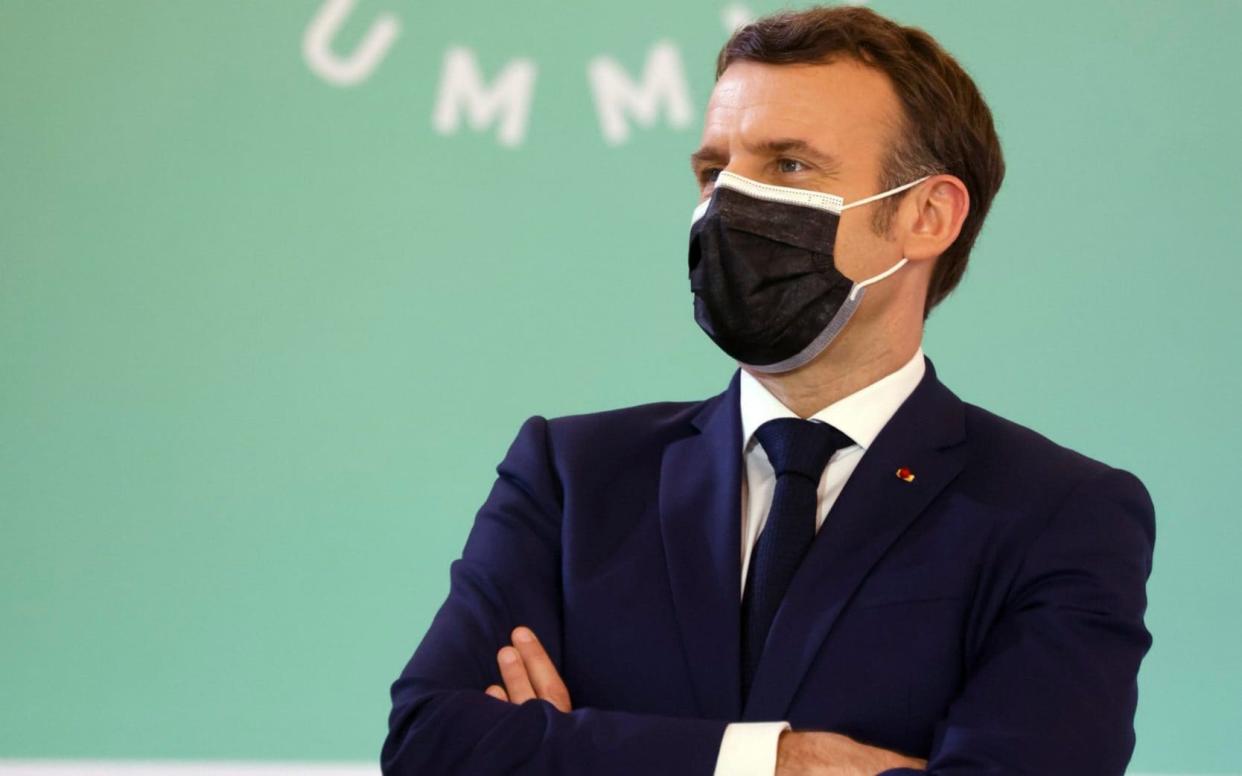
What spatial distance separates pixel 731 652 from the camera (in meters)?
2.25

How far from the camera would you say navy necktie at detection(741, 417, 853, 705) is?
2.29 meters

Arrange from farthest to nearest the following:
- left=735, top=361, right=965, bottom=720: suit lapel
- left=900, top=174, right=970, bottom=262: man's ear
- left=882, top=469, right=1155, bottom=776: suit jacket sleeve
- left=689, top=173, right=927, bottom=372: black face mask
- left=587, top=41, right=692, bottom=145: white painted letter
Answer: left=587, top=41, right=692, bottom=145: white painted letter → left=900, top=174, right=970, bottom=262: man's ear → left=689, top=173, right=927, bottom=372: black face mask → left=735, top=361, right=965, bottom=720: suit lapel → left=882, top=469, right=1155, bottom=776: suit jacket sleeve

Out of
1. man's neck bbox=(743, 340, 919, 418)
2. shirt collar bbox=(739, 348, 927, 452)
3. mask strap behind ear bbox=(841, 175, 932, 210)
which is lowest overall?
shirt collar bbox=(739, 348, 927, 452)

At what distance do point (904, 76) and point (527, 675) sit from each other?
1000 mm

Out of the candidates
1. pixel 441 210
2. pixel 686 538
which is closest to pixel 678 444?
pixel 686 538

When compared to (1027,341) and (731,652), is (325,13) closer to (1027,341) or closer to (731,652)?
(1027,341)

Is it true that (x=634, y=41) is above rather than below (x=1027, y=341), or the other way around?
above

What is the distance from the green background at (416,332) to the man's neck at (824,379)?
1.22 metres

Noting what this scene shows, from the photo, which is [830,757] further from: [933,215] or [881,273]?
[933,215]

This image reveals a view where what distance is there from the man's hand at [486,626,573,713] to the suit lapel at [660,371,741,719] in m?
0.18

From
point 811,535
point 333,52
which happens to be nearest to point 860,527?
point 811,535

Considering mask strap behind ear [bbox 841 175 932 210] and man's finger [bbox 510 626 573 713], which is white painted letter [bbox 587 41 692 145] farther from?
man's finger [bbox 510 626 573 713]

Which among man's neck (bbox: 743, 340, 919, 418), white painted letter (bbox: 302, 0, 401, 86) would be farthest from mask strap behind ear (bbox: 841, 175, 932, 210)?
white painted letter (bbox: 302, 0, 401, 86)

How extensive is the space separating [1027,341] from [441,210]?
1301 mm
